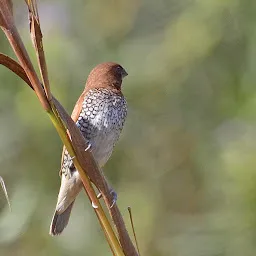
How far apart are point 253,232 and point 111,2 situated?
2.53m

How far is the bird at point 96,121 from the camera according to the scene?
3.20 m

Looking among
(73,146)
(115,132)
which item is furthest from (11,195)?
(73,146)

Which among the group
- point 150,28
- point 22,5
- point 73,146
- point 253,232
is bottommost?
point 73,146

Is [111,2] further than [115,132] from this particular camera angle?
Yes

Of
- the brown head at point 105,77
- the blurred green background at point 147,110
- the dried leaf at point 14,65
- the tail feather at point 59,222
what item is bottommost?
the dried leaf at point 14,65

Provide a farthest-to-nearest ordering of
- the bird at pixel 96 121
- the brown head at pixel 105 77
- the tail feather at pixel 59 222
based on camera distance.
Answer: the brown head at pixel 105 77
the bird at pixel 96 121
the tail feather at pixel 59 222

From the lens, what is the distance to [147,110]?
5.98 m

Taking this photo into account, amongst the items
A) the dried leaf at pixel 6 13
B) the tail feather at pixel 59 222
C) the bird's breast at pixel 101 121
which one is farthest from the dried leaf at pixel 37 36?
the bird's breast at pixel 101 121

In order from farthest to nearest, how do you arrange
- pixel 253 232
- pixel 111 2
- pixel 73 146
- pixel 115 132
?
1. pixel 111 2
2. pixel 253 232
3. pixel 115 132
4. pixel 73 146

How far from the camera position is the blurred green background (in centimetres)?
514

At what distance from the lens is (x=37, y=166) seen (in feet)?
18.6

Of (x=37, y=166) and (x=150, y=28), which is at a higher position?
(x=150, y=28)

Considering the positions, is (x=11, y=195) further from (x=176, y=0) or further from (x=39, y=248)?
(x=176, y=0)

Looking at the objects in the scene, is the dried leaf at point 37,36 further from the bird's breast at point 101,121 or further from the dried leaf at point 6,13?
the bird's breast at point 101,121
